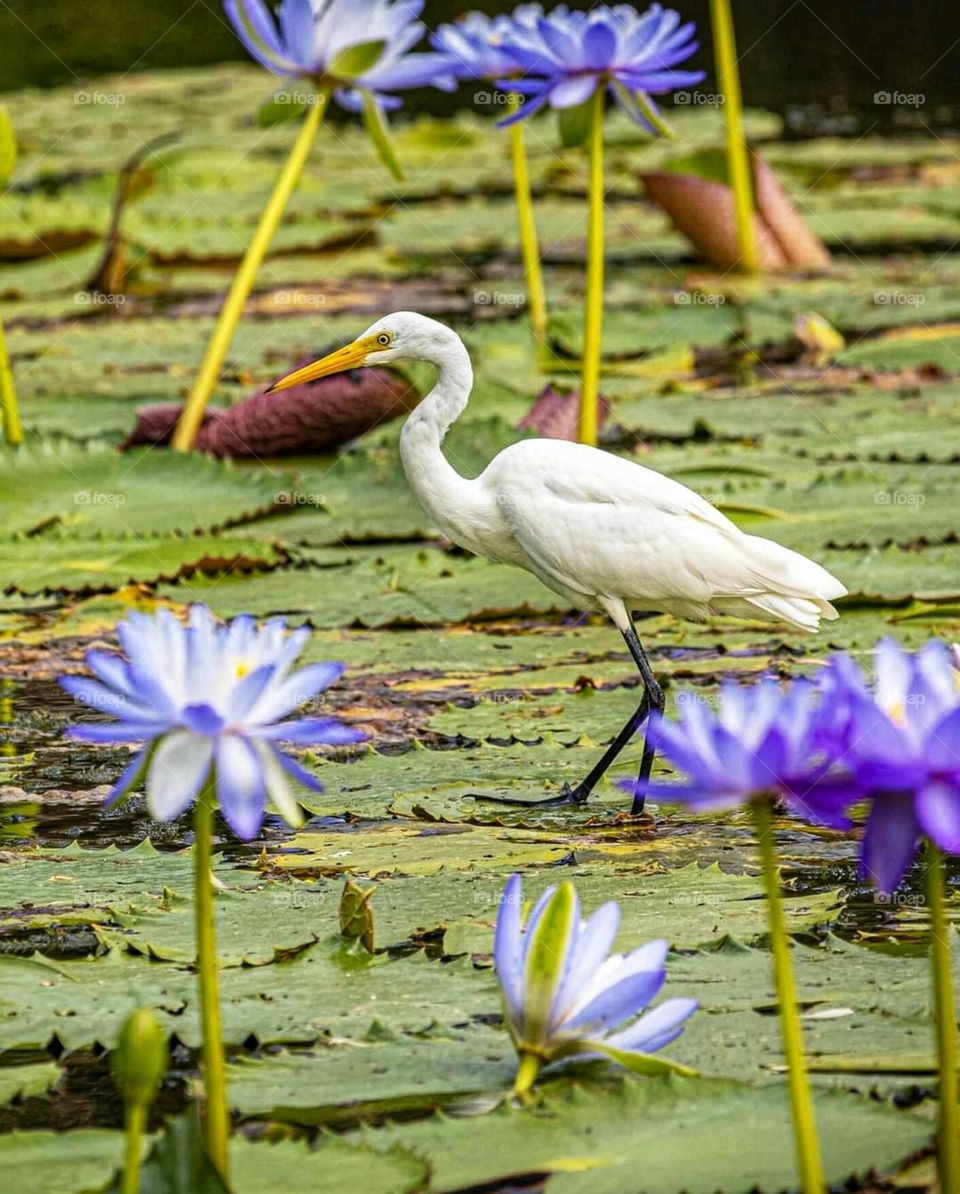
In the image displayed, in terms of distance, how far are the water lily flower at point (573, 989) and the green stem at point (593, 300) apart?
2.62 meters

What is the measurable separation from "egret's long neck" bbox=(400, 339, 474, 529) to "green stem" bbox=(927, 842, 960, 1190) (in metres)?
2.02

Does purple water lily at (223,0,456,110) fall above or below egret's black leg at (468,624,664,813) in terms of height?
above

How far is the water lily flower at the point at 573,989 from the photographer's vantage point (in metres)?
1.86

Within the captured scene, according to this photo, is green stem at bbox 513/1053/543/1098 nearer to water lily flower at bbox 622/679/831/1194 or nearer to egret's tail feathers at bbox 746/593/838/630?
water lily flower at bbox 622/679/831/1194

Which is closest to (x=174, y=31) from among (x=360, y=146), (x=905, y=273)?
(x=360, y=146)

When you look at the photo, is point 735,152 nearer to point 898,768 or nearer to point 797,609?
point 797,609

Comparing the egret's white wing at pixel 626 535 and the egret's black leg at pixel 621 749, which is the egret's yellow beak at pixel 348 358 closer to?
the egret's white wing at pixel 626 535

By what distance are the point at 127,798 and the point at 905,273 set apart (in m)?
4.97

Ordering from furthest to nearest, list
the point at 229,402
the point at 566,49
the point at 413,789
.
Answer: the point at 229,402
the point at 566,49
the point at 413,789

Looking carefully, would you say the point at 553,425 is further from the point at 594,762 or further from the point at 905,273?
the point at 905,273

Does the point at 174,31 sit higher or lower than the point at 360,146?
higher

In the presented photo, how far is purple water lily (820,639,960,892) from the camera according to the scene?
54.8 inches

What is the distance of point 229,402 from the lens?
5.51 m

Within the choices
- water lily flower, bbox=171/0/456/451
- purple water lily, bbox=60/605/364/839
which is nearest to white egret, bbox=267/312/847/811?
water lily flower, bbox=171/0/456/451
